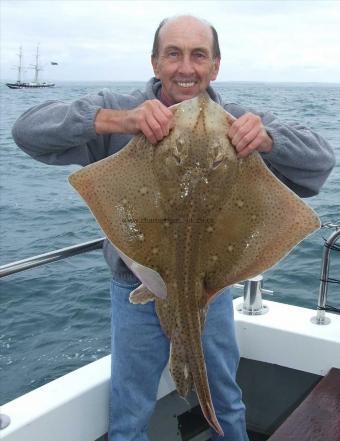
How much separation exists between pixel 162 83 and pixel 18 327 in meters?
5.43

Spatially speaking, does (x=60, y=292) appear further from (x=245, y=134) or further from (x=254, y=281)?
(x=245, y=134)

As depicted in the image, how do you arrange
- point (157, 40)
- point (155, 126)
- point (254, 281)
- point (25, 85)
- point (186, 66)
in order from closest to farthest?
point (155, 126), point (186, 66), point (157, 40), point (254, 281), point (25, 85)

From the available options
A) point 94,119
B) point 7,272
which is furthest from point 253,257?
point 7,272

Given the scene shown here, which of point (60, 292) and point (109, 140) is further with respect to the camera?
point (60, 292)

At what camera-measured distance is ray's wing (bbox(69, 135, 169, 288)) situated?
7.39 ft

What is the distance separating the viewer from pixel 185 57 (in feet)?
8.94

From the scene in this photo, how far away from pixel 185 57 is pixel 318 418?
2116 millimetres

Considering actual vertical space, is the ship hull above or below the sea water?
above

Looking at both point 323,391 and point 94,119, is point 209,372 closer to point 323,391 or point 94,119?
point 323,391

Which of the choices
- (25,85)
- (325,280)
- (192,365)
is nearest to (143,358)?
(192,365)

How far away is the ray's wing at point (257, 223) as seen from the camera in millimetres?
2264

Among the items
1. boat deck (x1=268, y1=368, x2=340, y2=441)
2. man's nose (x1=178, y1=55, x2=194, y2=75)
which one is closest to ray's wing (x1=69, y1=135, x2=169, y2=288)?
man's nose (x1=178, y1=55, x2=194, y2=75)

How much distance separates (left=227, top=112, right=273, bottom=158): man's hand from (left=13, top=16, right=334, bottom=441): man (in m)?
0.06

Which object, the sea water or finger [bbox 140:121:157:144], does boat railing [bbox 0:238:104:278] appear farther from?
finger [bbox 140:121:157:144]
